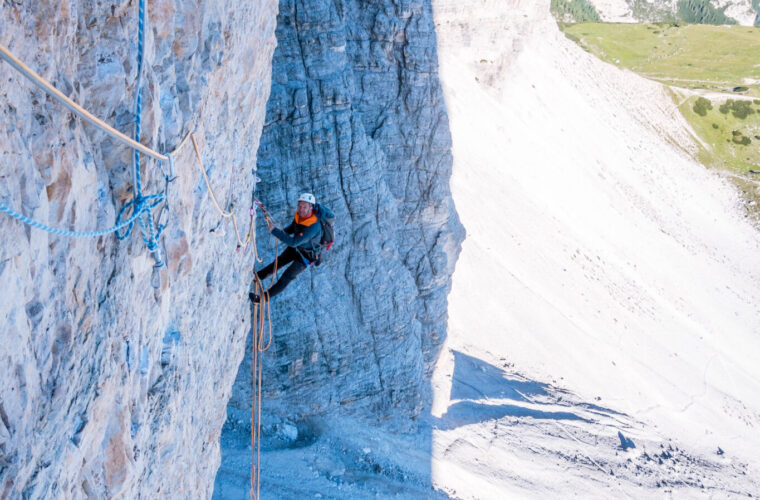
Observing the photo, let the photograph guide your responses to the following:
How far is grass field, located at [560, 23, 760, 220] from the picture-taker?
5569 centimetres

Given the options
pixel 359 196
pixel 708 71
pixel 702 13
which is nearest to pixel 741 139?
pixel 708 71

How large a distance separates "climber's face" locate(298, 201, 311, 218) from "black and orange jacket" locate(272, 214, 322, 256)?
6cm

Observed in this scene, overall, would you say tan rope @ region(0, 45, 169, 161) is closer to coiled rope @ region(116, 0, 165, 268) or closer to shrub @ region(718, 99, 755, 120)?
coiled rope @ region(116, 0, 165, 268)

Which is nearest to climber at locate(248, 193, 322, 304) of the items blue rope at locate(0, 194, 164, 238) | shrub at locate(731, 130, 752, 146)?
blue rope at locate(0, 194, 164, 238)

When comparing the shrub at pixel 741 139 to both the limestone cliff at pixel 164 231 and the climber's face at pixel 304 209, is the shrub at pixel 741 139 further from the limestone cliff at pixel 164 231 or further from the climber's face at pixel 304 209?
the climber's face at pixel 304 209

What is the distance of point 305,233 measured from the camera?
9125 millimetres

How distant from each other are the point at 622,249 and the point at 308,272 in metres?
24.8

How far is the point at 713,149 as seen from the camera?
184 ft

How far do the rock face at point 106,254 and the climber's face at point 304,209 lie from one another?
2.47 meters

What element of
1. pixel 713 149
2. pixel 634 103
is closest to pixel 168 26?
pixel 634 103

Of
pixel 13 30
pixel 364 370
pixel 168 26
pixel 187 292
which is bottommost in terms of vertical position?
pixel 364 370

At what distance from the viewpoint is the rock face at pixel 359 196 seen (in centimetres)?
1303

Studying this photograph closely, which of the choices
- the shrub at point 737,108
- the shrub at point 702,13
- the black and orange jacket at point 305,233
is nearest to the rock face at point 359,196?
the black and orange jacket at point 305,233

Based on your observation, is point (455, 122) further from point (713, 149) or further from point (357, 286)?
point (713, 149)
